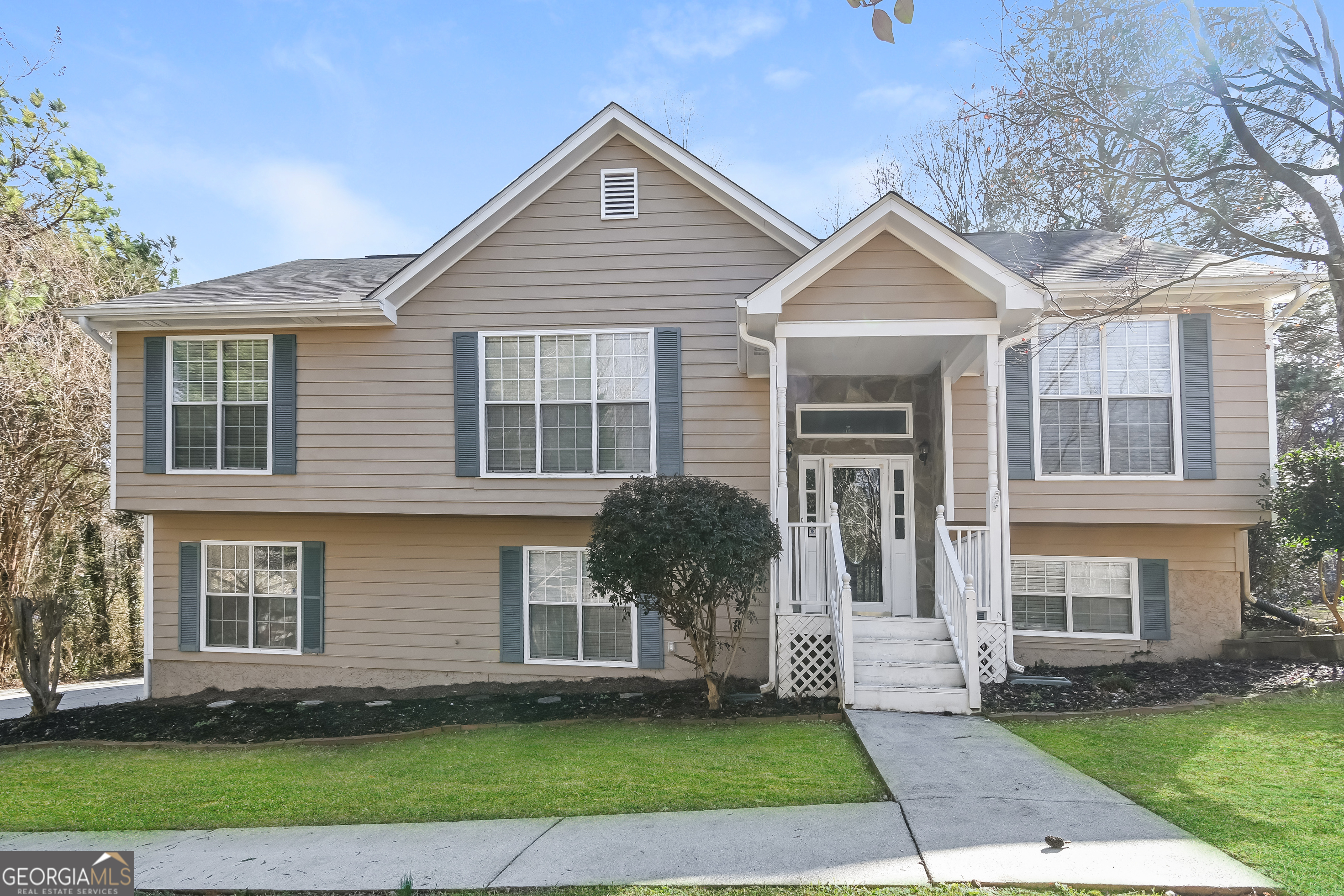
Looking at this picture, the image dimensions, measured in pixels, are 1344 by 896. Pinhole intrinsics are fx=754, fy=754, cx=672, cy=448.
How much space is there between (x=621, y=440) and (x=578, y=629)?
2.37 meters

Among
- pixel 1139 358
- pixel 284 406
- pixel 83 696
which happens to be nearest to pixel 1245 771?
pixel 1139 358

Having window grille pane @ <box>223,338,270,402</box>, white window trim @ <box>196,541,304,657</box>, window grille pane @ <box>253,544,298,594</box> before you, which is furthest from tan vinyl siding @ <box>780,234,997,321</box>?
window grille pane @ <box>253,544,298,594</box>

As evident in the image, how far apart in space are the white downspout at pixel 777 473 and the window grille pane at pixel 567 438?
2.26m

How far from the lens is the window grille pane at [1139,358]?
28.0ft

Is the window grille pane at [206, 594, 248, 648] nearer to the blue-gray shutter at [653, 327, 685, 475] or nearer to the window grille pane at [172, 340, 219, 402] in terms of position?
the window grille pane at [172, 340, 219, 402]

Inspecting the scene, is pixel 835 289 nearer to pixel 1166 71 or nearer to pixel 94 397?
pixel 1166 71

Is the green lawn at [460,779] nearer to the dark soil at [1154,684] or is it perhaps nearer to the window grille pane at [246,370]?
the dark soil at [1154,684]

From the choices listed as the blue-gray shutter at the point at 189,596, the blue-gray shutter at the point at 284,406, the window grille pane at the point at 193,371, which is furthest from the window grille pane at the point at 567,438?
the blue-gray shutter at the point at 189,596

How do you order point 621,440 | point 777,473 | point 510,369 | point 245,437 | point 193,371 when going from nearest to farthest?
point 777,473 → point 621,440 → point 510,369 → point 245,437 → point 193,371

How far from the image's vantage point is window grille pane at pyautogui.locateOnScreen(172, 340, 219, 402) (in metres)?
9.59

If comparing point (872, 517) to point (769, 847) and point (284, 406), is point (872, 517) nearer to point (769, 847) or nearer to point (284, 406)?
point (769, 847)

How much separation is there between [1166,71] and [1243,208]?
1.64 meters

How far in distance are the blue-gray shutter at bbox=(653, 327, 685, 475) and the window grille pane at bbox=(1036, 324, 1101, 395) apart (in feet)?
13.6

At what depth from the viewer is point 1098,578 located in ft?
29.5
